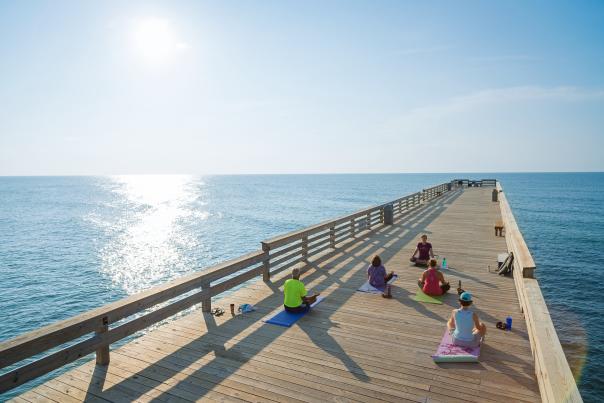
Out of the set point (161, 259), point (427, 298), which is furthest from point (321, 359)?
point (161, 259)

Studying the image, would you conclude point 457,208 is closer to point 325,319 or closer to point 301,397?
point 325,319

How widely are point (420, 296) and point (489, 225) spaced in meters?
13.8

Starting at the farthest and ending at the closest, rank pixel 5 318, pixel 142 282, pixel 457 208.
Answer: pixel 457 208 → pixel 142 282 → pixel 5 318

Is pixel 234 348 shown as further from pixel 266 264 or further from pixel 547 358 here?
pixel 547 358

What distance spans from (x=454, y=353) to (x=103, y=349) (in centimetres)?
579

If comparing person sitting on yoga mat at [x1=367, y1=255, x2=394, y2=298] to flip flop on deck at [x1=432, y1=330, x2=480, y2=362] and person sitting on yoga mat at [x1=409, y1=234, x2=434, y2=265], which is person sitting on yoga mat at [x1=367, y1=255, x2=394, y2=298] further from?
flip flop on deck at [x1=432, y1=330, x2=480, y2=362]

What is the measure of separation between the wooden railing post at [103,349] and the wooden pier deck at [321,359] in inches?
4.4

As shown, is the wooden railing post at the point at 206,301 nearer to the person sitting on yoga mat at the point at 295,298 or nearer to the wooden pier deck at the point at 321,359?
the wooden pier deck at the point at 321,359

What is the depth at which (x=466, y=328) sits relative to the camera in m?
6.40

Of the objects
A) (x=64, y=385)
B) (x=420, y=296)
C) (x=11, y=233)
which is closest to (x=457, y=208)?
(x=420, y=296)

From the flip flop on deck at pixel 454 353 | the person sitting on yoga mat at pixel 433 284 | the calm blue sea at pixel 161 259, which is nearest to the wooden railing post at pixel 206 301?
the flip flop on deck at pixel 454 353

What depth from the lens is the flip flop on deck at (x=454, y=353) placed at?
597 centimetres

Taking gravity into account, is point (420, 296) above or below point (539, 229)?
above

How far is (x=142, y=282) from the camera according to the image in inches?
1008
